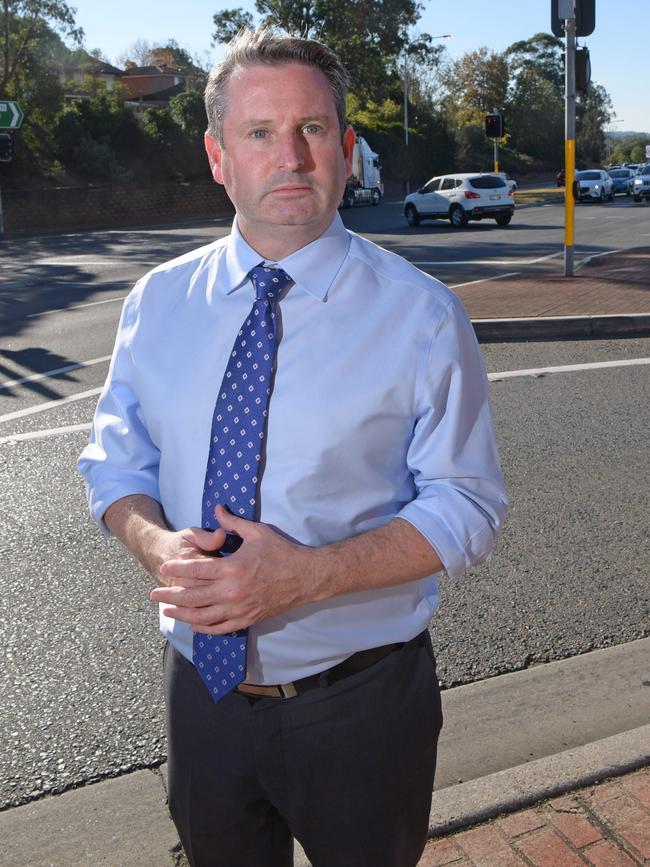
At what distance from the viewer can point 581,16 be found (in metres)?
12.0

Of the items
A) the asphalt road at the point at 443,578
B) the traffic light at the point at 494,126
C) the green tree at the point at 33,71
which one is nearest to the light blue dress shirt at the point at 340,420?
the asphalt road at the point at 443,578

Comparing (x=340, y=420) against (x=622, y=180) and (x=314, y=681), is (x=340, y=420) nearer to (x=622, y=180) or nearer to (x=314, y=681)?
(x=314, y=681)

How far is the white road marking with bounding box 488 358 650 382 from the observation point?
28.2 ft

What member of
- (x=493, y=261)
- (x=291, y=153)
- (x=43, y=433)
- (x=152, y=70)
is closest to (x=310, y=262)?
(x=291, y=153)

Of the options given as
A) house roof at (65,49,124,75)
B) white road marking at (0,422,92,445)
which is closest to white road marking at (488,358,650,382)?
white road marking at (0,422,92,445)

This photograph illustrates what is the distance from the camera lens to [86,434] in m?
7.26

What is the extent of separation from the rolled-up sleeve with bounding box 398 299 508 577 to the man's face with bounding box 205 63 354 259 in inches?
12.8

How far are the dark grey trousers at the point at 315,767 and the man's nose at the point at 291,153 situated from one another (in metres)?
0.92

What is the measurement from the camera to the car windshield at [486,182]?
1145 inches

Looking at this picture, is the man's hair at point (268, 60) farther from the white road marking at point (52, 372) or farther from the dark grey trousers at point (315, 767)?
the white road marking at point (52, 372)

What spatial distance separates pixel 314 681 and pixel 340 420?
48 centimetres

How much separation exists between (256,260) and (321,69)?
1.20 feet

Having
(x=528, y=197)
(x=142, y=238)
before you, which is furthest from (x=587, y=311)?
(x=528, y=197)

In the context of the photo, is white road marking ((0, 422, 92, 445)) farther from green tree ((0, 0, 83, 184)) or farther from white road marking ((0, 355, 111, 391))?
green tree ((0, 0, 83, 184))
